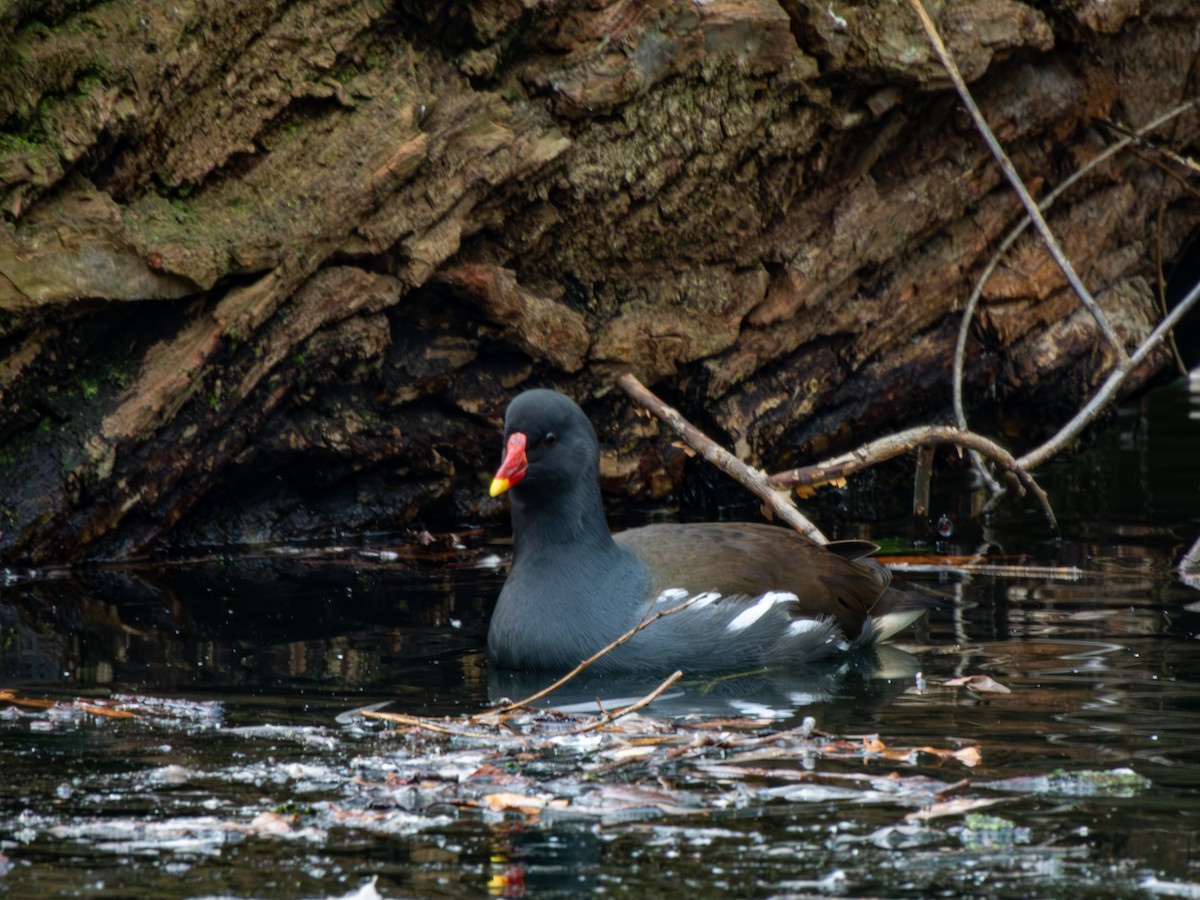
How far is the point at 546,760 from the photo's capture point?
15.4ft

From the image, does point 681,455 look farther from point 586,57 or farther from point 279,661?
point 279,661

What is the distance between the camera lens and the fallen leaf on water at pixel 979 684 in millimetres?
5703

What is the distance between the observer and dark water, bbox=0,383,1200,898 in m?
3.75

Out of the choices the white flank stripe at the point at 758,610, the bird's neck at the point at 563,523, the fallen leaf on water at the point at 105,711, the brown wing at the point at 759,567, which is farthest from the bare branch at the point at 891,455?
the fallen leaf on water at the point at 105,711

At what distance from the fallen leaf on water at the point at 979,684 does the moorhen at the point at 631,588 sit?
79 centimetres

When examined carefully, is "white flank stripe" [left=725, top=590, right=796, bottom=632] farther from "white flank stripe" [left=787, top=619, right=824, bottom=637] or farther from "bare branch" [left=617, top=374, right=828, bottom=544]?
"bare branch" [left=617, top=374, right=828, bottom=544]

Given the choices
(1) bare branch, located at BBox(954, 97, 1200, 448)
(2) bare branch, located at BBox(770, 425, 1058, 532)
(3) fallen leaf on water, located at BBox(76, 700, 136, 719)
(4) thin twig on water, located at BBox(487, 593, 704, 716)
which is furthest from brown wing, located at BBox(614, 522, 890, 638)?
(1) bare branch, located at BBox(954, 97, 1200, 448)

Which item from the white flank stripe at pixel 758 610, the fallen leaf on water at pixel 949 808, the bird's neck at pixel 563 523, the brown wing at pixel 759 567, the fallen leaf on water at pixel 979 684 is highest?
the bird's neck at pixel 563 523

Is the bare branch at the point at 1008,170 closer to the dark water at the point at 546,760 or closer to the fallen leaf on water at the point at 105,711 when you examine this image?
the dark water at the point at 546,760

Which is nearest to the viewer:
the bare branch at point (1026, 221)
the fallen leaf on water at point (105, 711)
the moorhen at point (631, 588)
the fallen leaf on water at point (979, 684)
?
the fallen leaf on water at point (105, 711)

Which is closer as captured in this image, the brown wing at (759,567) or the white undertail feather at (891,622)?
the brown wing at (759,567)

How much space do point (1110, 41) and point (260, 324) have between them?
524 cm

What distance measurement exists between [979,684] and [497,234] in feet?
12.8

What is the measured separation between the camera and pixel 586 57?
818 cm
